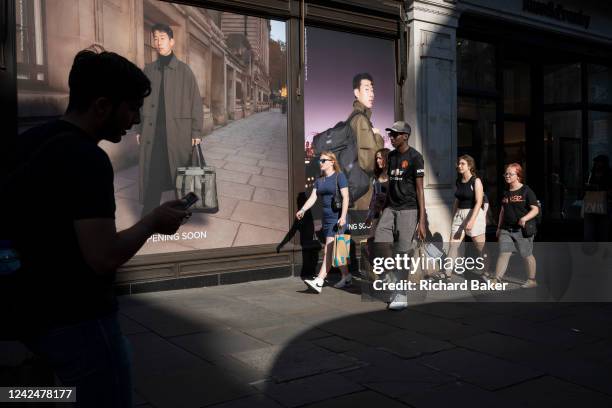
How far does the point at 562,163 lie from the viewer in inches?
540

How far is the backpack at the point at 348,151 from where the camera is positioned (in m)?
8.98

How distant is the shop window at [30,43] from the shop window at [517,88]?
998 centimetres

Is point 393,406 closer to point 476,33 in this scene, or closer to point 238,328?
point 238,328

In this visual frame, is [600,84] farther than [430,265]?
Yes

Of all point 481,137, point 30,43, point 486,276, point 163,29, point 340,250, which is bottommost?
point 486,276

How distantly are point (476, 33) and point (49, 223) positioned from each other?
1057cm

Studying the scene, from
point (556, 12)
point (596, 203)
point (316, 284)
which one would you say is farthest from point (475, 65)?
point (316, 284)

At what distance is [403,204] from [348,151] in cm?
290

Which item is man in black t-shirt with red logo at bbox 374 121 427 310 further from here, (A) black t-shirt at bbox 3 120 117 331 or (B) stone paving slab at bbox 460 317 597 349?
(A) black t-shirt at bbox 3 120 117 331

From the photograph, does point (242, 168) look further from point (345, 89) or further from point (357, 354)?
point (357, 354)

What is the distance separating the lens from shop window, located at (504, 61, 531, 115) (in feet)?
43.0

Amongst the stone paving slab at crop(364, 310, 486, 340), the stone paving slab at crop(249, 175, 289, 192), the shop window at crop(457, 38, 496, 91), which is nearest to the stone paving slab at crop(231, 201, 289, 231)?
the stone paving slab at crop(249, 175, 289, 192)

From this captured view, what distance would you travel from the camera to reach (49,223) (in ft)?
5.38

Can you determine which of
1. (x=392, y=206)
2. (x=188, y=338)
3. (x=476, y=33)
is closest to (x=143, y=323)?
(x=188, y=338)
